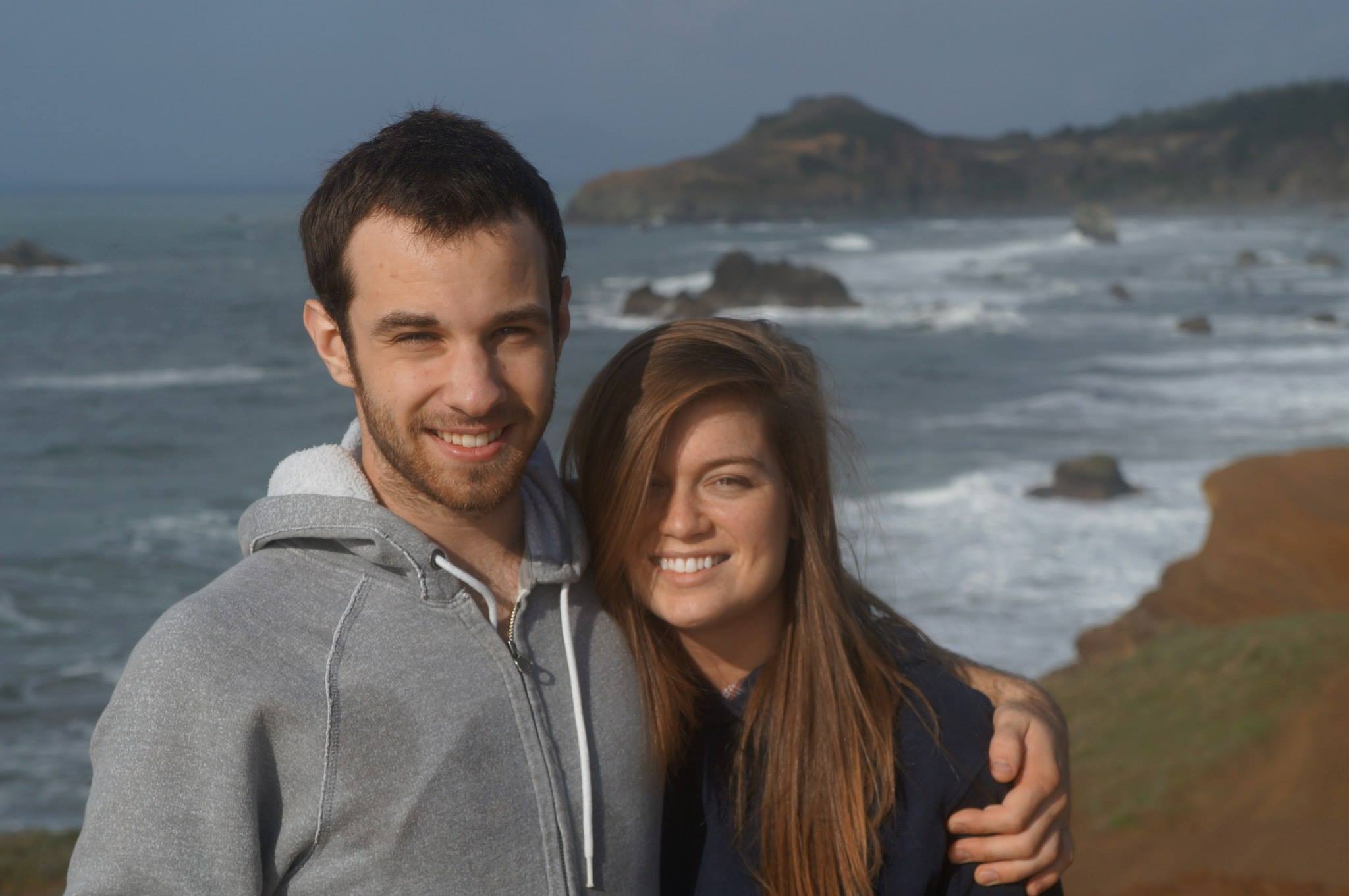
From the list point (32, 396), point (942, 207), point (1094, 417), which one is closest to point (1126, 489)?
point (1094, 417)

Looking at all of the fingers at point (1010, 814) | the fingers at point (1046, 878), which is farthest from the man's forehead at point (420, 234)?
the fingers at point (1046, 878)

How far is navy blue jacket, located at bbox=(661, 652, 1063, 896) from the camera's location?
259 cm

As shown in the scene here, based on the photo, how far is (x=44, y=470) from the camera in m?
25.1

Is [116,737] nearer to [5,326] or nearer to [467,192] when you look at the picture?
[467,192]

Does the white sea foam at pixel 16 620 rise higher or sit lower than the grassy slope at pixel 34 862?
lower

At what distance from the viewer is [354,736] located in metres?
2.09

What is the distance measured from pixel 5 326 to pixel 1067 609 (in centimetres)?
4319

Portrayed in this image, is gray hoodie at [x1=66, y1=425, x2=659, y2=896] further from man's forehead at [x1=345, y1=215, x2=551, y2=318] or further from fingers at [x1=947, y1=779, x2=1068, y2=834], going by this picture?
fingers at [x1=947, y1=779, x2=1068, y2=834]

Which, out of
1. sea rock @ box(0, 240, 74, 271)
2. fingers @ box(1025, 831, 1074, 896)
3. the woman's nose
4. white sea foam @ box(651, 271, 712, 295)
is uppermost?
sea rock @ box(0, 240, 74, 271)

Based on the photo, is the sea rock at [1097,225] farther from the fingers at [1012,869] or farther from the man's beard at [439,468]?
the man's beard at [439,468]

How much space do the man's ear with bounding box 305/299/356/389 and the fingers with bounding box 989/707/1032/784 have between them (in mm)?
1433

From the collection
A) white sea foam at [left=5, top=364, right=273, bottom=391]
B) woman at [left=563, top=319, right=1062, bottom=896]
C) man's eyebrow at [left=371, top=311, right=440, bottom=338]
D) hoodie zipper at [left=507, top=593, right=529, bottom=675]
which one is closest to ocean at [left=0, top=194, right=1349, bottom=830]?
white sea foam at [left=5, top=364, right=273, bottom=391]

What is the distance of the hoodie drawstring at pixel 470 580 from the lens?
229 centimetres

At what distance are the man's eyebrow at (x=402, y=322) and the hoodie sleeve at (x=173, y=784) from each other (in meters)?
0.60
